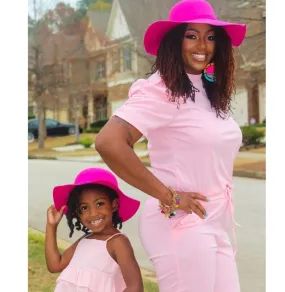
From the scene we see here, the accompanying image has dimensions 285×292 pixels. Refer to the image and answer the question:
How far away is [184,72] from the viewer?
4.04 feet

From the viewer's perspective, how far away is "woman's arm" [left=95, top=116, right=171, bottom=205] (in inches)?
44.0

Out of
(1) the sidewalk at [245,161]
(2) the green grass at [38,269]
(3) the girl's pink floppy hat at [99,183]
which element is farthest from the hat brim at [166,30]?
(2) the green grass at [38,269]

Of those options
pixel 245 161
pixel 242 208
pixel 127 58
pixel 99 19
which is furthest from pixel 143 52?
pixel 242 208

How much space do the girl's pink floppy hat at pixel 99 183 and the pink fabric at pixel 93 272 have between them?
5.1 inches

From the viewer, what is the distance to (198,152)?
1185 millimetres

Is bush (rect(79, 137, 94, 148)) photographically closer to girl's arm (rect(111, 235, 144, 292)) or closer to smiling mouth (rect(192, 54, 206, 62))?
girl's arm (rect(111, 235, 144, 292))

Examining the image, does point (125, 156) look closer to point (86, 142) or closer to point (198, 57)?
point (198, 57)

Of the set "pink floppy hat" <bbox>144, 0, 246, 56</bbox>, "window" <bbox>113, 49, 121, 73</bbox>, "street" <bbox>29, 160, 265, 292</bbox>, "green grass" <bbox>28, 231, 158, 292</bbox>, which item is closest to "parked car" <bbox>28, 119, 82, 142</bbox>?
"street" <bbox>29, 160, 265, 292</bbox>

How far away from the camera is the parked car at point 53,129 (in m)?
1.95
